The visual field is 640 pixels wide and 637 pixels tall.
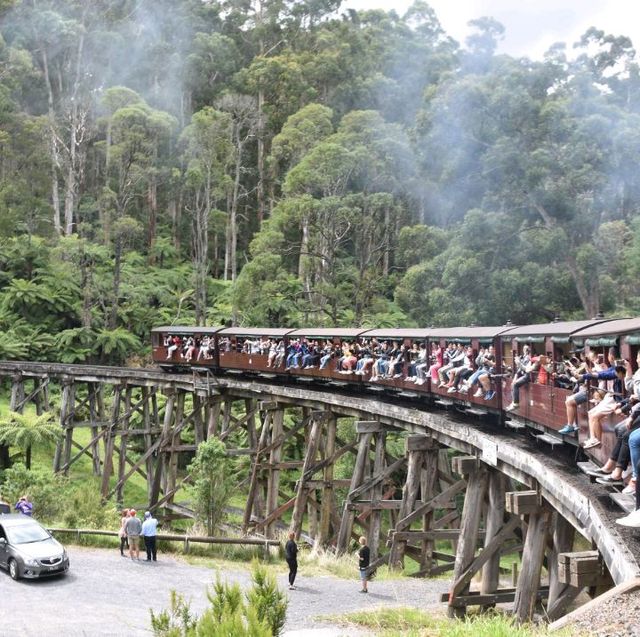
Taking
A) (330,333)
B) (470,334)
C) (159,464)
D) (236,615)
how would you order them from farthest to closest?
(159,464)
(330,333)
(470,334)
(236,615)

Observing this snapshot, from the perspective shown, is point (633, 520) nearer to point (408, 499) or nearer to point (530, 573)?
point (530, 573)

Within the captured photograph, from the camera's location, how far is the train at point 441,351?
10.4m

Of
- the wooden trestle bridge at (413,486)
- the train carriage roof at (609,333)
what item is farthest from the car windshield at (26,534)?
the train carriage roof at (609,333)

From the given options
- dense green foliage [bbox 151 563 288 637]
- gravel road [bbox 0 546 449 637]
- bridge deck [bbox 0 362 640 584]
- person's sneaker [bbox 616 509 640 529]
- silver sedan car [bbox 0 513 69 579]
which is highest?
person's sneaker [bbox 616 509 640 529]

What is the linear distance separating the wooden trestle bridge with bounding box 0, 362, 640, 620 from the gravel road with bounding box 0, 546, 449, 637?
0.91 metres

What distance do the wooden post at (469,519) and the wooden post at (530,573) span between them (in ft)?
6.12

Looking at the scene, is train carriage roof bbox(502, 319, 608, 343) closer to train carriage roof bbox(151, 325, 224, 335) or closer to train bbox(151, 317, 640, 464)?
train bbox(151, 317, 640, 464)

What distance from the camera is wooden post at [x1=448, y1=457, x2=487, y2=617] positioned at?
487 inches

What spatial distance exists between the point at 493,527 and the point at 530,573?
7.38 ft

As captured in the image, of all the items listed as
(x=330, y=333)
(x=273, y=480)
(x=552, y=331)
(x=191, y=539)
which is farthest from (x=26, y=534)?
(x=330, y=333)

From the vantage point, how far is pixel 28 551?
13.8 metres

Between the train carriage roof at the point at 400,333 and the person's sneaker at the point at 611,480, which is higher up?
the train carriage roof at the point at 400,333

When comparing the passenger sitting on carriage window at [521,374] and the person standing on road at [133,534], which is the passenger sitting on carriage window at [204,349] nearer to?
the person standing on road at [133,534]

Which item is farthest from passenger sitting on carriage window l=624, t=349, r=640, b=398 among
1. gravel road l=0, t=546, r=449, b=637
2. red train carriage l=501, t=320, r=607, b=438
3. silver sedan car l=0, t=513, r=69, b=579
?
silver sedan car l=0, t=513, r=69, b=579
